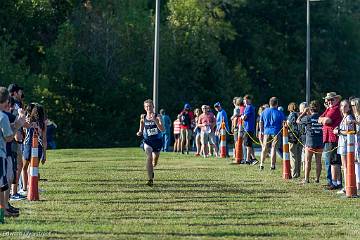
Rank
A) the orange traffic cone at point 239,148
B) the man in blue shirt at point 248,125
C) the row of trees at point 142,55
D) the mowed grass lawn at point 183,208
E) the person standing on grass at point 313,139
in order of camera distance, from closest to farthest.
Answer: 1. the mowed grass lawn at point 183,208
2. the person standing on grass at point 313,139
3. the man in blue shirt at point 248,125
4. the orange traffic cone at point 239,148
5. the row of trees at point 142,55

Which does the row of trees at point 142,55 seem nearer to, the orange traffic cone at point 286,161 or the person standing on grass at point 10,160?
the orange traffic cone at point 286,161

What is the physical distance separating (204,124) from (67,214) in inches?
736

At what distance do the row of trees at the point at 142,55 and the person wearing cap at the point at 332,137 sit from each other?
36.1 meters

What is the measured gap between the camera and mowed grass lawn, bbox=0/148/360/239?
13953 millimetres

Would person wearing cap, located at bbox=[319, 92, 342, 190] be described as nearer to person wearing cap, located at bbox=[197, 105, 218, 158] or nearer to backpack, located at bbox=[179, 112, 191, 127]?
person wearing cap, located at bbox=[197, 105, 218, 158]

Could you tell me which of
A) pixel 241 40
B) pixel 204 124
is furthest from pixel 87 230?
pixel 241 40

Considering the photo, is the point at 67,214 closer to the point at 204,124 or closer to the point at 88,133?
Result: the point at 204,124

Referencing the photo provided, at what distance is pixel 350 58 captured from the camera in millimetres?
77938

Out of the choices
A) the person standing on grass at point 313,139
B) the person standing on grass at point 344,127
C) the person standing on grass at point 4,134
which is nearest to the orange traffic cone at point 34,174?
the person standing on grass at point 4,134

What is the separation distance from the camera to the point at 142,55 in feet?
201

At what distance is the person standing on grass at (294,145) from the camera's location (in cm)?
2488

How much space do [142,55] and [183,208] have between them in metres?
44.5

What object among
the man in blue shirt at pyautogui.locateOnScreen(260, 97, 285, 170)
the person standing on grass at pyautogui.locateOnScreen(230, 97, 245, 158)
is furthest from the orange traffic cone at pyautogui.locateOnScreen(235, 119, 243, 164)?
the man in blue shirt at pyautogui.locateOnScreen(260, 97, 285, 170)

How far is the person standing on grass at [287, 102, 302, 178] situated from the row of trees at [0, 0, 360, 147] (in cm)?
3221
